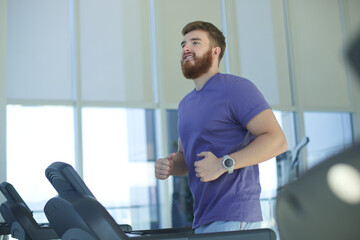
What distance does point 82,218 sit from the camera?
102cm

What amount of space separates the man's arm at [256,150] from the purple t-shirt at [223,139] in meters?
0.04

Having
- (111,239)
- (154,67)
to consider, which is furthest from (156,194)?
(111,239)

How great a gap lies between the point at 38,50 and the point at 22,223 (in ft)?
12.0

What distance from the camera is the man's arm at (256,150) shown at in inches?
55.6

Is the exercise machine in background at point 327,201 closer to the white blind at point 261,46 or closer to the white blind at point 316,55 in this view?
the white blind at point 261,46

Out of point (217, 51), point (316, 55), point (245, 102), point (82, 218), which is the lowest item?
point (82, 218)

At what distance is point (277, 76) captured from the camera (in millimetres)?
7109

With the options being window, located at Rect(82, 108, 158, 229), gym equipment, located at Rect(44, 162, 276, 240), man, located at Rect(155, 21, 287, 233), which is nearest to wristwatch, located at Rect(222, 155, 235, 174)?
man, located at Rect(155, 21, 287, 233)

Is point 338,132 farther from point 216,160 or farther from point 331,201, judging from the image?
point 331,201

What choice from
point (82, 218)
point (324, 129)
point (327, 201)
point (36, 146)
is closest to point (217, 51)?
point (82, 218)

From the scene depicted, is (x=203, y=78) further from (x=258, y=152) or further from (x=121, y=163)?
(x=121, y=163)

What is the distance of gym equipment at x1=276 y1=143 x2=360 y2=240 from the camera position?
0.28 m

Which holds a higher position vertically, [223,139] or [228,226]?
[223,139]

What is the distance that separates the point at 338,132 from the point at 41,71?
4632 millimetres
